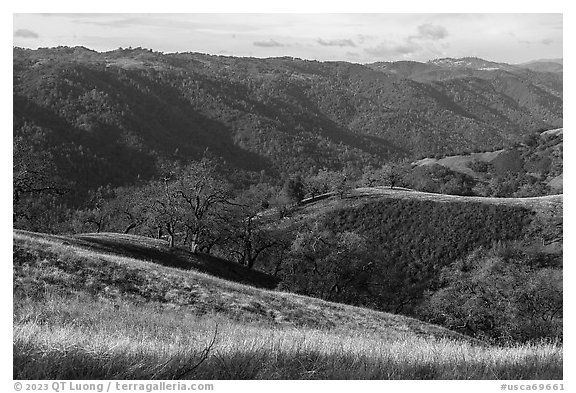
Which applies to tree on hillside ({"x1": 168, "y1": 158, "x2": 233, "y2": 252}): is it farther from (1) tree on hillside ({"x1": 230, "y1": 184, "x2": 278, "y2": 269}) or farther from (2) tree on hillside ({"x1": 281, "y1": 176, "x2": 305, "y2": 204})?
(2) tree on hillside ({"x1": 281, "y1": 176, "x2": 305, "y2": 204})

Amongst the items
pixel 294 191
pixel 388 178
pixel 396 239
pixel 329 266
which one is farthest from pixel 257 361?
pixel 388 178

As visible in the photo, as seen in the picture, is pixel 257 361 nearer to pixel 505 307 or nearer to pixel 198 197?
pixel 505 307

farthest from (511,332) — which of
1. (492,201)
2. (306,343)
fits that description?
(492,201)

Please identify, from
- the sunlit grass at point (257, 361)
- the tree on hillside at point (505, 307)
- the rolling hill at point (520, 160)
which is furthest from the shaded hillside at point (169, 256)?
the rolling hill at point (520, 160)

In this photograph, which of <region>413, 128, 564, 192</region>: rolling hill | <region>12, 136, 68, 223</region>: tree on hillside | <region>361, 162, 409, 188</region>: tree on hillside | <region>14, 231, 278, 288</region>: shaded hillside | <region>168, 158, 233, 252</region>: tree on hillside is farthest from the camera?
<region>413, 128, 564, 192</region>: rolling hill

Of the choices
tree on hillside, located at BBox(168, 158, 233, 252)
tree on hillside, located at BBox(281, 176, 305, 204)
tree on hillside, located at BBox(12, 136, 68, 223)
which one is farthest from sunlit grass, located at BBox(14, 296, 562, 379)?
tree on hillside, located at BBox(281, 176, 305, 204)

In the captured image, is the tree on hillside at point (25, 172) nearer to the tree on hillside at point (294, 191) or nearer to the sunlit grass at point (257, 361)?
the sunlit grass at point (257, 361)

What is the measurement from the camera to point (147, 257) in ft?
135

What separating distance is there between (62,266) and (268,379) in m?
17.3

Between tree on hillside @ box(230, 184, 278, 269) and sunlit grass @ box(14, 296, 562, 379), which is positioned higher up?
sunlit grass @ box(14, 296, 562, 379)

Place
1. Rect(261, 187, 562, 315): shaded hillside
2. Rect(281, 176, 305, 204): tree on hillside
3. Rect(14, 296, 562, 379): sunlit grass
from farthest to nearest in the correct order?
Rect(281, 176, 305, 204): tree on hillside, Rect(261, 187, 562, 315): shaded hillside, Rect(14, 296, 562, 379): sunlit grass

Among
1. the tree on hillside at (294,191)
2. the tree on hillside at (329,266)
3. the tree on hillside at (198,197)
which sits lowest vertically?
the tree on hillside at (329,266)

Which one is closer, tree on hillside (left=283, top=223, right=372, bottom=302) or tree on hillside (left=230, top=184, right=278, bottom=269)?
tree on hillside (left=283, top=223, right=372, bottom=302)

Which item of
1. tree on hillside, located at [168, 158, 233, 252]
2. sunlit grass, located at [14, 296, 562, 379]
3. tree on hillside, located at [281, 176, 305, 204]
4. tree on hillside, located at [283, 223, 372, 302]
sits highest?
sunlit grass, located at [14, 296, 562, 379]
